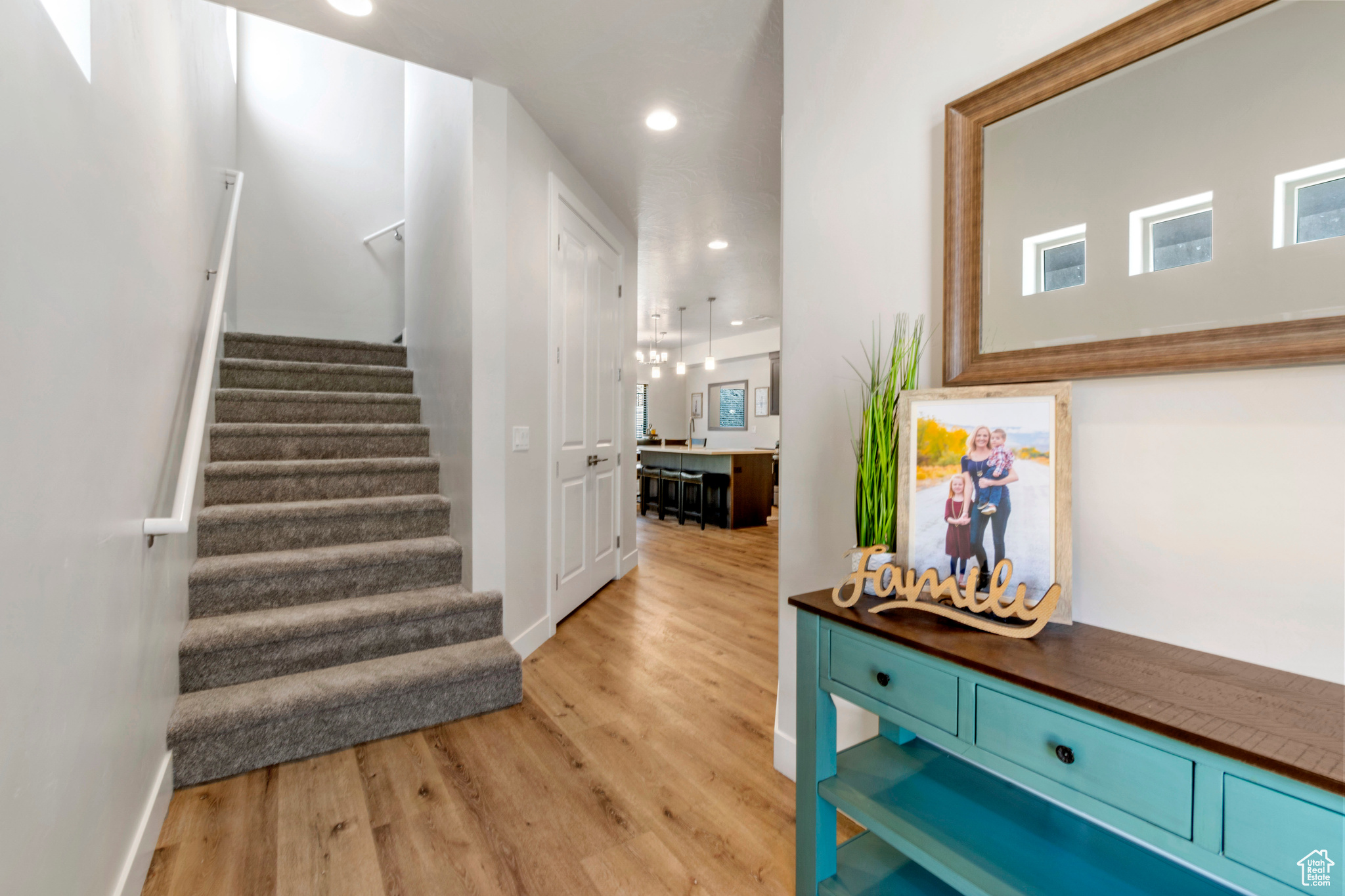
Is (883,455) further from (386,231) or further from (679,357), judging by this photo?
(679,357)

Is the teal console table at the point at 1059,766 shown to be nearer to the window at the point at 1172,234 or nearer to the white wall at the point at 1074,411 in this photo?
the white wall at the point at 1074,411

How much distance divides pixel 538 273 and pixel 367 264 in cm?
261

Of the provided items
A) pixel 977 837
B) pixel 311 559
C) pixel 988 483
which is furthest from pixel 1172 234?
pixel 311 559

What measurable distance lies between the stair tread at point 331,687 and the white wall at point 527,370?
0.37 m

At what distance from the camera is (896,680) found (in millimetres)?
1121

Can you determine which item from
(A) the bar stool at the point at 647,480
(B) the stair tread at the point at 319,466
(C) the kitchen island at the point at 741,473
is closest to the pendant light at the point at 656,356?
(A) the bar stool at the point at 647,480

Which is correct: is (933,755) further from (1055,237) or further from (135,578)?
(135,578)

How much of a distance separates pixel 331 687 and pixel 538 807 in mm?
892

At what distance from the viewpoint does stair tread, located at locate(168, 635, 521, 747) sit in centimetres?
182

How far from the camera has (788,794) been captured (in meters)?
1.75

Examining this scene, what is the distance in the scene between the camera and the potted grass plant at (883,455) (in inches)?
52.7

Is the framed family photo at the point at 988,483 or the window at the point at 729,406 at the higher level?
the window at the point at 729,406

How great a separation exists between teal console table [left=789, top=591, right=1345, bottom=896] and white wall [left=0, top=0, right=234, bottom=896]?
1.38 metres

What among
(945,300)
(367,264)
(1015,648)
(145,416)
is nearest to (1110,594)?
(1015,648)
